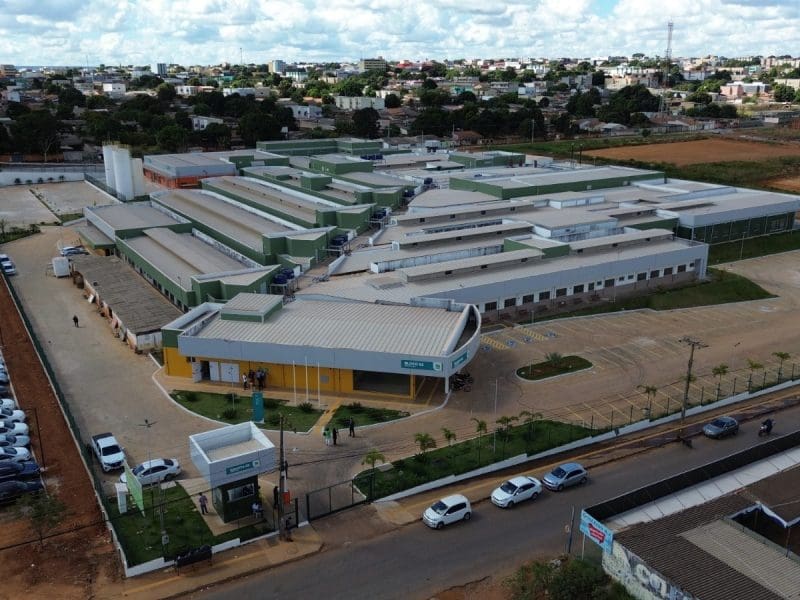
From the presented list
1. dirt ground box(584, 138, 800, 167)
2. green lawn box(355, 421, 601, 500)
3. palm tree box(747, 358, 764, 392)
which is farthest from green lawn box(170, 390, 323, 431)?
dirt ground box(584, 138, 800, 167)

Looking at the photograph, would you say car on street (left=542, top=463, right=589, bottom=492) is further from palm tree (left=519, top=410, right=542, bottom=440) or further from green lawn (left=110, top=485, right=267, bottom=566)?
green lawn (left=110, top=485, right=267, bottom=566)

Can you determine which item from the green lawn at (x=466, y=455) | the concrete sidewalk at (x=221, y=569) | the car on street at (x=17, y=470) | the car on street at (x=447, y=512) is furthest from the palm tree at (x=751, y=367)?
the car on street at (x=17, y=470)

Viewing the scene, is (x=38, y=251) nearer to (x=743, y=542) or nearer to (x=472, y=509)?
(x=472, y=509)

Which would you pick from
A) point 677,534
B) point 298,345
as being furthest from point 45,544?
point 677,534

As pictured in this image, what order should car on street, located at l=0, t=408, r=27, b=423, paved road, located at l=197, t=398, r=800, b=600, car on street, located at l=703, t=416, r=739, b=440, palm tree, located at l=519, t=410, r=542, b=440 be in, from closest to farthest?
paved road, located at l=197, t=398, r=800, b=600 < palm tree, located at l=519, t=410, r=542, b=440 < car on street, located at l=703, t=416, r=739, b=440 < car on street, located at l=0, t=408, r=27, b=423

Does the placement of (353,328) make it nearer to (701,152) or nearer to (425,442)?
(425,442)

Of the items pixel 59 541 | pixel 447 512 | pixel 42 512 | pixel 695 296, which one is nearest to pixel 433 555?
pixel 447 512

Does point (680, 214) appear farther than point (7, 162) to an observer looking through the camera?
No

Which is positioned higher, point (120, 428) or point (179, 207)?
point (179, 207)
